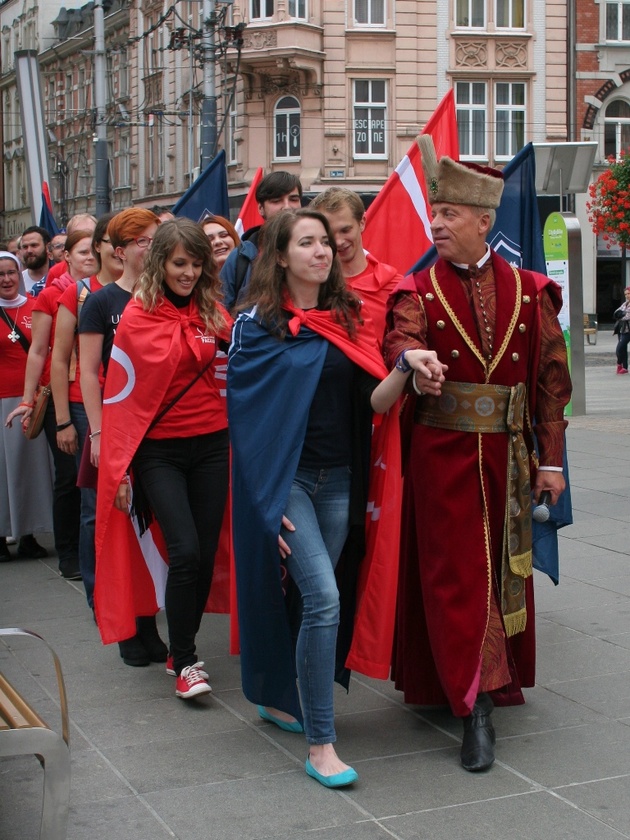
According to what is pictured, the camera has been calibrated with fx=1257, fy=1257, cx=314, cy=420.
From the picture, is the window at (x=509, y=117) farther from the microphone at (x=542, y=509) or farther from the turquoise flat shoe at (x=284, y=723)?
the turquoise flat shoe at (x=284, y=723)

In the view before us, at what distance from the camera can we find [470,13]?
38.7 metres

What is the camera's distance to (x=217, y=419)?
5.17 m

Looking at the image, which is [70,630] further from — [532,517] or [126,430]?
[532,517]

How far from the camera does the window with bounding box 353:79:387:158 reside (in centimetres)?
3812

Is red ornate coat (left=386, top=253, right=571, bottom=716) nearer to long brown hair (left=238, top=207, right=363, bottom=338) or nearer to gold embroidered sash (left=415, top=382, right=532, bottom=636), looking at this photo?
gold embroidered sash (left=415, top=382, right=532, bottom=636)

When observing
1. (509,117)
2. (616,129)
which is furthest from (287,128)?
(616,129)

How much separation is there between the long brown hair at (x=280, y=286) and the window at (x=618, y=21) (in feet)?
130

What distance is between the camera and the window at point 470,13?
127ft

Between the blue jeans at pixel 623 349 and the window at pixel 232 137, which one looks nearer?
the blue jeans at pixel 623 349

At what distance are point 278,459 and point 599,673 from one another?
1.82 meters

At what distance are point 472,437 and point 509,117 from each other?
36783 mm

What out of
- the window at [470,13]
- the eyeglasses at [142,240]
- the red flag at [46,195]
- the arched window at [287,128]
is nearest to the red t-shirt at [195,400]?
the eyeglasses at [142,240]

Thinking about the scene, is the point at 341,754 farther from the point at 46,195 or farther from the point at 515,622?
the point at 46,195

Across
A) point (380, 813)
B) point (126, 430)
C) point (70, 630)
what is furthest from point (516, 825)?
point (70, 630)
